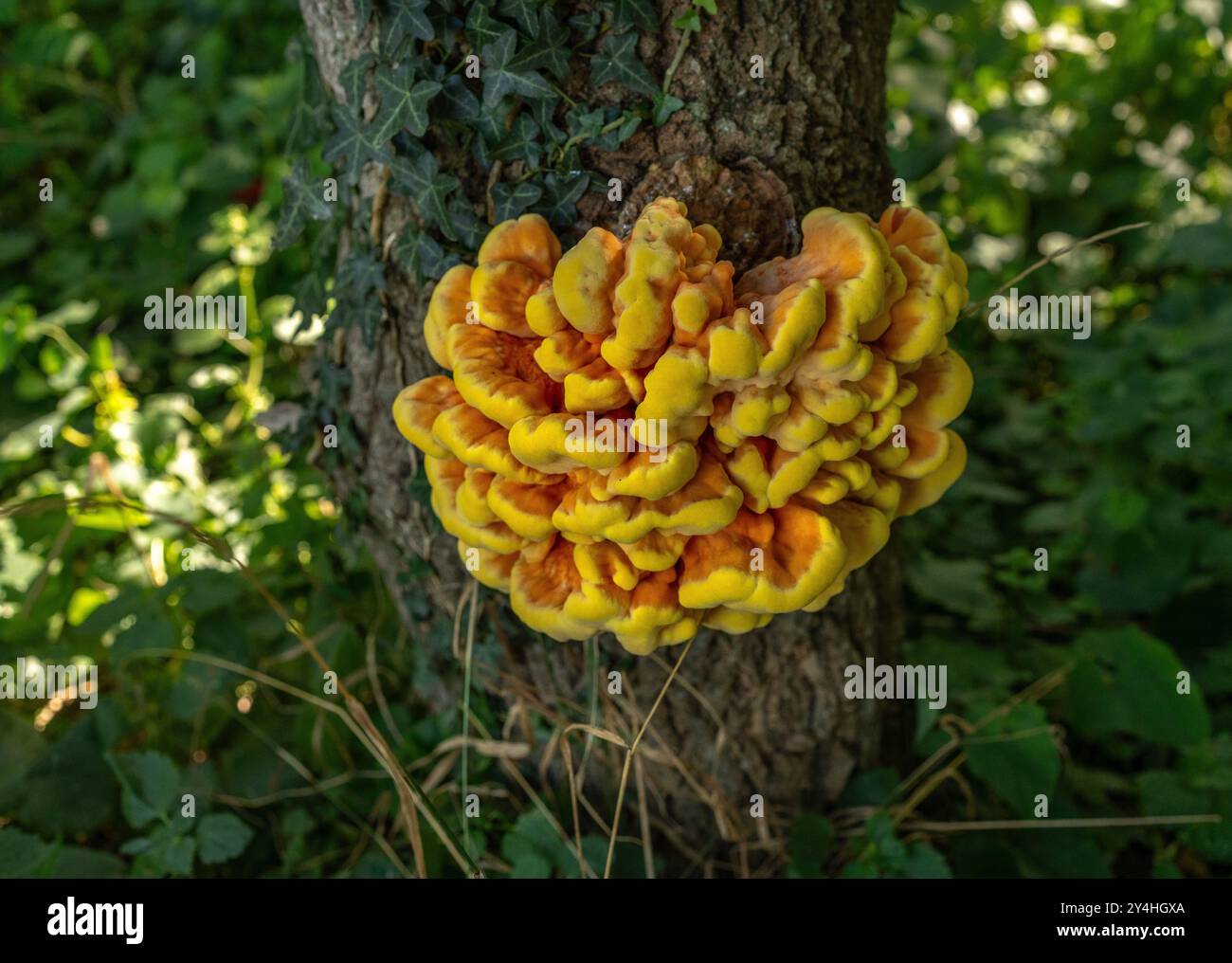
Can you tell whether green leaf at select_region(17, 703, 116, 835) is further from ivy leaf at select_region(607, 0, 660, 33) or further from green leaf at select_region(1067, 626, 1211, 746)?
green leaf at select_region(1067, 626, 1211, 746)

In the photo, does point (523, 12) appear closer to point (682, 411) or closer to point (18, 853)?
point (682, 411)

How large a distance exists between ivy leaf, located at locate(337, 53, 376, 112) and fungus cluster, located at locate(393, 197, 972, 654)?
359 mm

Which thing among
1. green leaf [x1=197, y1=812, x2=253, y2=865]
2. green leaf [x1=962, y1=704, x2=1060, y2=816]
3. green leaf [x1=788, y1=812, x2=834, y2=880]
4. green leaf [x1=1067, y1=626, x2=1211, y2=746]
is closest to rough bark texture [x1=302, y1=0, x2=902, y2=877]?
green leaf [x1=788, y1=812, x2=834, y2=880]

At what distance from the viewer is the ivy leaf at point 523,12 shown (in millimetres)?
1390

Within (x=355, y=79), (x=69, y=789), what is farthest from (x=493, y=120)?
(x=69, y=789)

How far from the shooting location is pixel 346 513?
2018 millimetres

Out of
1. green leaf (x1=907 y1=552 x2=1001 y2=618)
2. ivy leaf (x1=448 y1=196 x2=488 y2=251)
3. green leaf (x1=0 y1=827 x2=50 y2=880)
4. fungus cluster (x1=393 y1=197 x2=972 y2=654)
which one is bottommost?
green leaf (x1=0 y1=827 x2=50 y2=880)

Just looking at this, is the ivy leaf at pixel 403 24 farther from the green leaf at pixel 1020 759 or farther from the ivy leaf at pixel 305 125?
the green leaf at pixel 1020 759

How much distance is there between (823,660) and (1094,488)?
54.9 inches

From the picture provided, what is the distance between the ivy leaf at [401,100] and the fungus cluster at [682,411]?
0.24m

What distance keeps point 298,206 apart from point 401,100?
372 mm

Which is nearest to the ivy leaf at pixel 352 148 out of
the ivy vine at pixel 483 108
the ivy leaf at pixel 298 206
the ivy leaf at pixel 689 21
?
the ivy vine at pixel 483 108

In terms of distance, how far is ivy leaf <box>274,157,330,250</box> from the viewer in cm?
171
